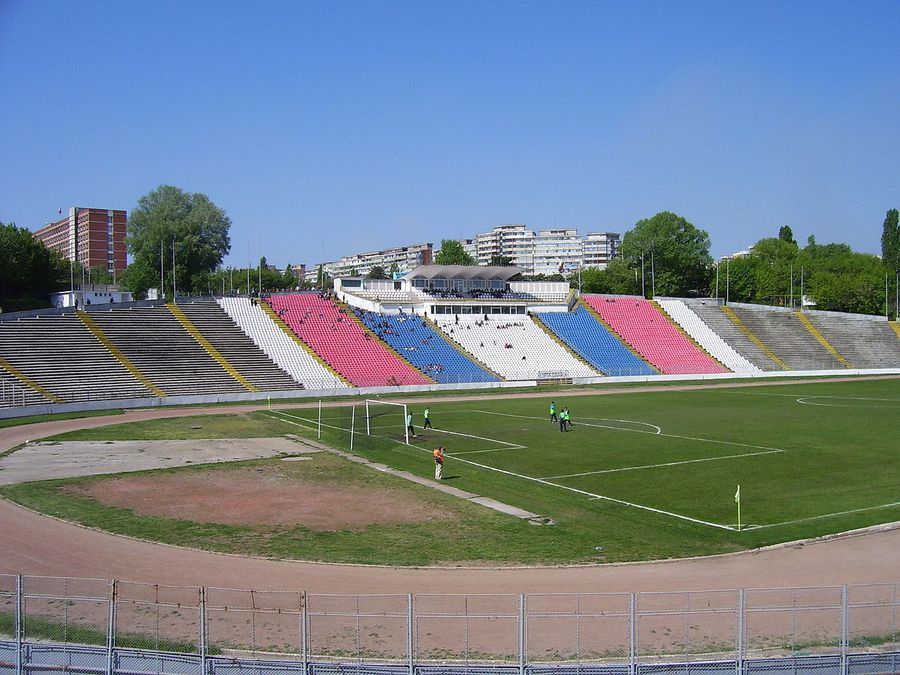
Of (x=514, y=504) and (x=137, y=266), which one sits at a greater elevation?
(x=137, y=266)

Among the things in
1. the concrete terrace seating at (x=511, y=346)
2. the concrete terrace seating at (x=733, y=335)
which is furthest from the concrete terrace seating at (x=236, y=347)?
the concrete terrace seating at (x=733, y=335)

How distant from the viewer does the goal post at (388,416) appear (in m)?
46.4

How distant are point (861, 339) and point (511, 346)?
45.9 metres

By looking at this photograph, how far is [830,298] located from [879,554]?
11354 cm

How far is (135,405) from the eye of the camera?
60062 mm

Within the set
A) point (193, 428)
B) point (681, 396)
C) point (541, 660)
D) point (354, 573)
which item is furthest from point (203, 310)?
point (541, 660)

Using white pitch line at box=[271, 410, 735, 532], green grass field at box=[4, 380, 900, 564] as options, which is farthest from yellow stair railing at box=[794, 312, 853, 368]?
white pitch line at box=[271, 410, 735, 532]

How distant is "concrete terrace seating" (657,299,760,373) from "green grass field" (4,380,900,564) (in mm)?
28484

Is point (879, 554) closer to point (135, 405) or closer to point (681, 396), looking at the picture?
point (681, 396)

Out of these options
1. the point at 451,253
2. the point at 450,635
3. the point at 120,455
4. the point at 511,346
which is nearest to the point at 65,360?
the point at 120,455

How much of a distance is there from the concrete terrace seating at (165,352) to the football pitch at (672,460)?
12.2 m

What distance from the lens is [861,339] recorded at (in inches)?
3927

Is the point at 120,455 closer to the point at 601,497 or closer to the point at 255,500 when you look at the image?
the point at 255,500

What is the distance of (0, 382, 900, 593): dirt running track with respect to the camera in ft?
61.2
